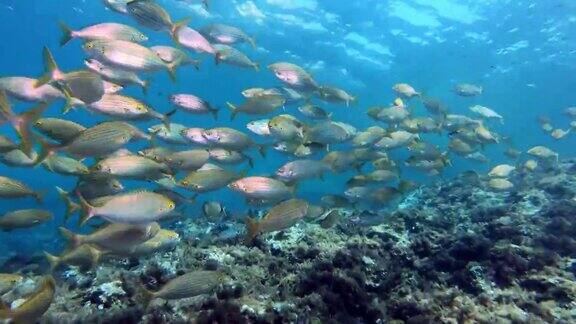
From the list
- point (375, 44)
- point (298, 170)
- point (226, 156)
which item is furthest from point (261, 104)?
point (375, 44)

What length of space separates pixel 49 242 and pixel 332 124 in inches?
798

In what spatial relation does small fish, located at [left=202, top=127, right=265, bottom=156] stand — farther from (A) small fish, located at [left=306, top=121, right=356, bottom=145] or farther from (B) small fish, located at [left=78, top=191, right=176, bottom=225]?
(B) small fish, located at [left=78, top=191, right=176, bottom=225]

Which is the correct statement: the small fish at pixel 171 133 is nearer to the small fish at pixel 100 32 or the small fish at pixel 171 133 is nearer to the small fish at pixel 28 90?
the small fish at pixel 100 32

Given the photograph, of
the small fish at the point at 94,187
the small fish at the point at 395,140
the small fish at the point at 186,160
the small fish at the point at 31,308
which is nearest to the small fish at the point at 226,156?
the small fish at the point at 186,160

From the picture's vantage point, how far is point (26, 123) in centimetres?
480

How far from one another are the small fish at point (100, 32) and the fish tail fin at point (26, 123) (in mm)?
2122

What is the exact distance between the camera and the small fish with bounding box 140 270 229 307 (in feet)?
13.4

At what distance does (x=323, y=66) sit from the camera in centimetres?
3809

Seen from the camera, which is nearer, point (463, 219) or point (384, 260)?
point (384, 260)

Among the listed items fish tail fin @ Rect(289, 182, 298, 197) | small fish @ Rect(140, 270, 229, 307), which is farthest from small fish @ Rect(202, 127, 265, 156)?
small fish @ Rect(140, 270, 229, 307)

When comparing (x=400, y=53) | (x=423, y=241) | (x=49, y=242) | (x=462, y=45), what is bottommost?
(x=49, y=242)

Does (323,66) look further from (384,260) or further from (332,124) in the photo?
(384,260)

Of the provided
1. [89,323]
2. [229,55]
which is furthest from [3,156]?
[229,55]

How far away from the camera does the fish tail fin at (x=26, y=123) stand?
472 centimetres
